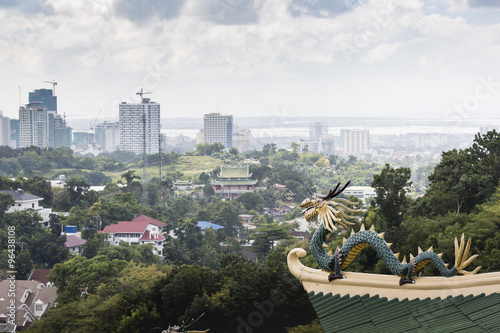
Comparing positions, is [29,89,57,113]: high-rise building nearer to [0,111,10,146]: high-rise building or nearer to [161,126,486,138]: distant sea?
[0,111,10,146]: high-rise building

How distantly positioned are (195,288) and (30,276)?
17.0 meters

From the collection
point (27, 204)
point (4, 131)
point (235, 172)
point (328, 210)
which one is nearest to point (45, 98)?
point (4, 131)

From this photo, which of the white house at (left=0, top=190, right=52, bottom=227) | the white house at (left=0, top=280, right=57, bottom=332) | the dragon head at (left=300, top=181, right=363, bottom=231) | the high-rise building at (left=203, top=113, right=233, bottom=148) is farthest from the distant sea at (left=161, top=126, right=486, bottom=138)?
the dragon head at (left=300, top=181, right=363, bottom=231)

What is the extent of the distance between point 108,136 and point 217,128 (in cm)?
2801

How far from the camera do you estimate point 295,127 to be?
179 metres

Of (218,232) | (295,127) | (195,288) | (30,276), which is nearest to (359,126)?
(295,127)

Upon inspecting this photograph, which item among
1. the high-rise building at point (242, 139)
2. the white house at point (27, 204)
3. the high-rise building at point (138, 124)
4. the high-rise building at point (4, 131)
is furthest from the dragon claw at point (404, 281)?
the high-rise building at point (4, 131)

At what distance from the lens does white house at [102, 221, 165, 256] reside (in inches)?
1486

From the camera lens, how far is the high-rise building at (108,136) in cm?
14912

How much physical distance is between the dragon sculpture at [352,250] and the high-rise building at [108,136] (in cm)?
14253

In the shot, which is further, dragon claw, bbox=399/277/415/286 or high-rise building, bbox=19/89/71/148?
high-rise building, bbox=19/89/71/148

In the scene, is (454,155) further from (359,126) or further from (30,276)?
(359,126)

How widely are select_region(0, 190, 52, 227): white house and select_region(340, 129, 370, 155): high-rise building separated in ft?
388

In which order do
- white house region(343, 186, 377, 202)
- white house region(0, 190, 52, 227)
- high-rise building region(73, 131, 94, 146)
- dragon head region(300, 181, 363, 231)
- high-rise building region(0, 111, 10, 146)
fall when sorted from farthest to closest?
high-rise building region(73, 131, 94, 146), high-rise building region(0, 111, 10, 146), white house region(343, 186, 377, 202), white house region(0, 190, 52, 227), dragon head region(300, 181, 363, 231)
